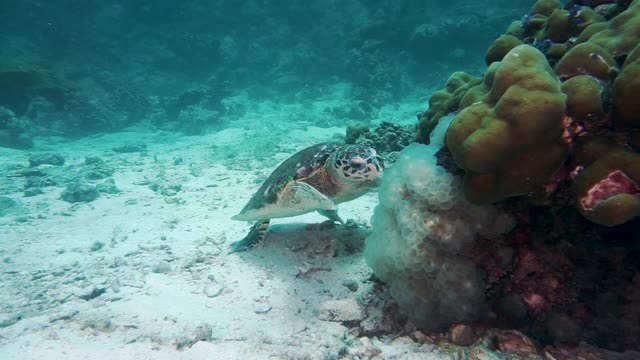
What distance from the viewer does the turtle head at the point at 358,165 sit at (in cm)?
381

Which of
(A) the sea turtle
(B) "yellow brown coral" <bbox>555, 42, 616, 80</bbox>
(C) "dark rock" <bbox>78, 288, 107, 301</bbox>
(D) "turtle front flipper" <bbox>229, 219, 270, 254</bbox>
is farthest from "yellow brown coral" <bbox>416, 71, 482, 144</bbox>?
(C) "dark rock" <bbox>78, 288, 107, 301</bbox>

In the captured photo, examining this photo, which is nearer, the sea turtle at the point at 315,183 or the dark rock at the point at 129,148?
the sea turtle at the point at 315,183

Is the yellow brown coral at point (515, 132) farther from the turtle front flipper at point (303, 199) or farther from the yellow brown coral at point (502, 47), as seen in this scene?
the turtle front flipper at point (303, 199)

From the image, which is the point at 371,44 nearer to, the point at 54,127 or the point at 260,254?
the point at 54,127

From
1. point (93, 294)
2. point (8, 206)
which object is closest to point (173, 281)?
point (93, 294)

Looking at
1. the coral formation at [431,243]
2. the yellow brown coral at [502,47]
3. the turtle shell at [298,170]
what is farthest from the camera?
the turtle shell at [298,170]

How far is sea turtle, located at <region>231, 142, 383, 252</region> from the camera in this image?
3.79 m

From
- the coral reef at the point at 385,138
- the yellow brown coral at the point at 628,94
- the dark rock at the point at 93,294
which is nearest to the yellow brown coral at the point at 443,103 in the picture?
the yellow brown coral at the point at 628,94

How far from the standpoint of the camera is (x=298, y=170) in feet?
13.8

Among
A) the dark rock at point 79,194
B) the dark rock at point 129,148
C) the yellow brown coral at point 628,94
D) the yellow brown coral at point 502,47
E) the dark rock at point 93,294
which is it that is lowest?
the dark rock at point 93,294

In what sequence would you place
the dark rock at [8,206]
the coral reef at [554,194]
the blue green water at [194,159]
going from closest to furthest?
the coral reef at [554,194] → the blue green water at [194,159] → the dark rock at [8,206]

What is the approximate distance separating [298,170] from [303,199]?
594 mm

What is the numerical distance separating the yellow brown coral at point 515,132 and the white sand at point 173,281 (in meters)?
1.35

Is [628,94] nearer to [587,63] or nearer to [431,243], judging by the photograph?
[587,63]
